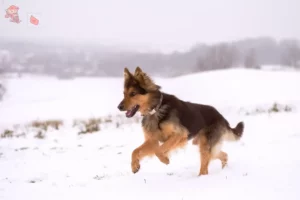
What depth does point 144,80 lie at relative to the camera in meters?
6.48

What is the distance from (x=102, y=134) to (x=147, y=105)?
8.45 m

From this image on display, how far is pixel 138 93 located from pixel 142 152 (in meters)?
1.04

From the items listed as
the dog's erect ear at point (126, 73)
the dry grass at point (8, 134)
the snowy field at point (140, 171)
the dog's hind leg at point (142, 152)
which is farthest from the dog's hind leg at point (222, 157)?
the dry grass at point (8, 134)

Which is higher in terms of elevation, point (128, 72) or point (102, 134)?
point (128, 72)

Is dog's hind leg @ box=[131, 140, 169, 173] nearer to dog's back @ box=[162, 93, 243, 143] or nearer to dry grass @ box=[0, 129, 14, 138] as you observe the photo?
dog's back @ box=[162, 93, 243, 143]

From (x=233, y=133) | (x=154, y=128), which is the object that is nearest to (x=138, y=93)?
(x=154, y=128)

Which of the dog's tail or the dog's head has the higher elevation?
the dog's head

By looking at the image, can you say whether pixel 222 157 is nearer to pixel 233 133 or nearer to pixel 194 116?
pixel 233 133

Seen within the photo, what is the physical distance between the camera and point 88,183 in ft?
23.3

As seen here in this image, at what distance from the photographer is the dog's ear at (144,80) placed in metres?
6.42

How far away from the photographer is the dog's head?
20.9 feet

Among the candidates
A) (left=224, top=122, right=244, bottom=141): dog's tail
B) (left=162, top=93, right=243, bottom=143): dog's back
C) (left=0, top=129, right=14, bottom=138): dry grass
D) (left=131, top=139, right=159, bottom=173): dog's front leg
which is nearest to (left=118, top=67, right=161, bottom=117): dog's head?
(left=162, top=93, right=243, bottom=143): dog's back

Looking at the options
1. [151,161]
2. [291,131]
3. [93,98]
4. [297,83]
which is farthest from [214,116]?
[93,98]

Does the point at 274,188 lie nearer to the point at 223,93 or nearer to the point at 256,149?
the point at 256,149
